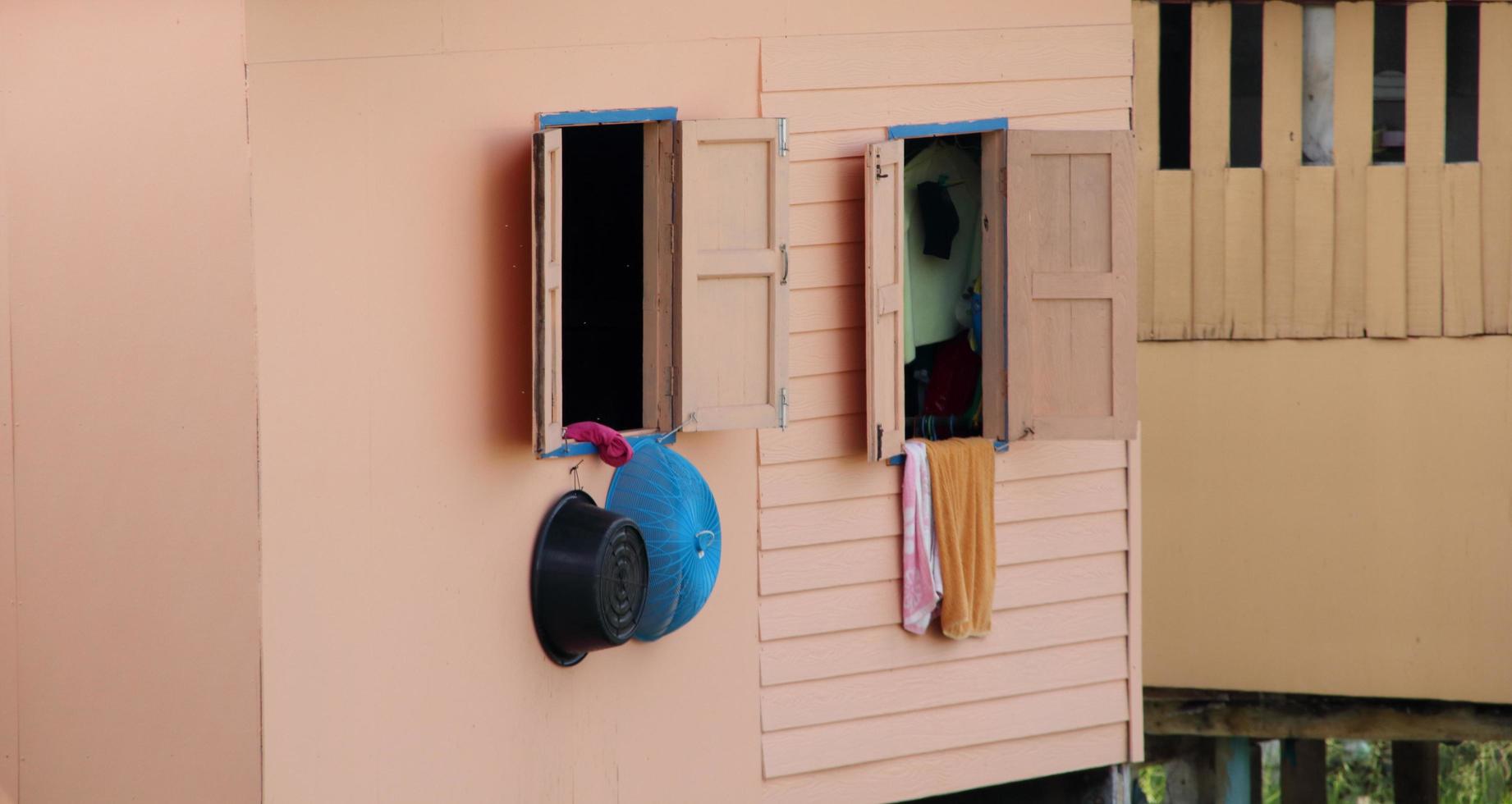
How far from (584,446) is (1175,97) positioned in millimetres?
4456

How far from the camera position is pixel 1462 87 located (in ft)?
30.9

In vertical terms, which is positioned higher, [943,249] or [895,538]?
[943,249]

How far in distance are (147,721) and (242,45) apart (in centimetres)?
195

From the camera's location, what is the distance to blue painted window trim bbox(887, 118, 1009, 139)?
7.23m

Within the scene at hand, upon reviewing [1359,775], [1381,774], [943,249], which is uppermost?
[943,249]

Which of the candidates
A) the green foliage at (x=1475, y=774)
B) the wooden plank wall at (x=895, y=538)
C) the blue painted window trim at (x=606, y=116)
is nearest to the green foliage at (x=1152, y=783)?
the green foliage at (x=1475, y=774)

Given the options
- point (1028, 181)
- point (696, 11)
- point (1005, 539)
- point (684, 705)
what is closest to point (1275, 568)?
point (1005, 539)

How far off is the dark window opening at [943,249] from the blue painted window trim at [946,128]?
0.46m

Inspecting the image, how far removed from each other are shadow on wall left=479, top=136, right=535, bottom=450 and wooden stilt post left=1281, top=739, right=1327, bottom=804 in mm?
6717

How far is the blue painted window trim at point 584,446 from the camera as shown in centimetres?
613

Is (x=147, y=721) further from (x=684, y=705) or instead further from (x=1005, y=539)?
(x=1005, y=539)

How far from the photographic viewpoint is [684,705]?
687cm

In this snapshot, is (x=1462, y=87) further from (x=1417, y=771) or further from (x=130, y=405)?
(x=130, y=405)

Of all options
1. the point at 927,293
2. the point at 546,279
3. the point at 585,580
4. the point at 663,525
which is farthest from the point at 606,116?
the point at 927,293
